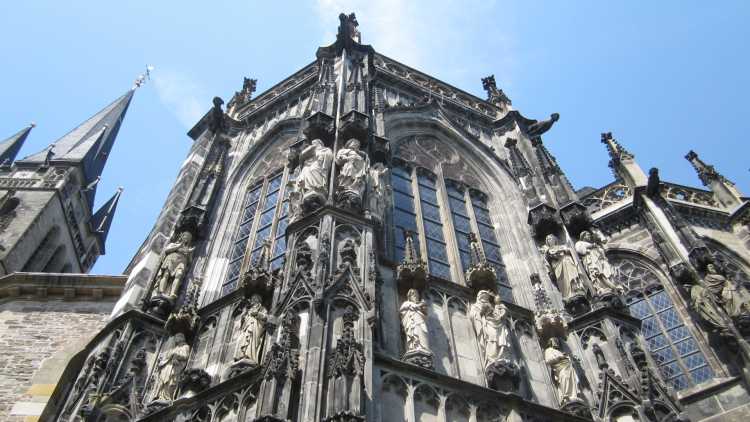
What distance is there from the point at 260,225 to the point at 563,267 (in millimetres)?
5154

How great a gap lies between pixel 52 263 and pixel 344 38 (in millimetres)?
20867

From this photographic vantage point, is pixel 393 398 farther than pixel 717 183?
No

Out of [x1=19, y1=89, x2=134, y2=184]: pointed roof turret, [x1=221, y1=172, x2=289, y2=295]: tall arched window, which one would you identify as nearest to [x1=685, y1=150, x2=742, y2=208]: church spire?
[x1=221, y1=172, x2=289, y2=295]: tall arched window

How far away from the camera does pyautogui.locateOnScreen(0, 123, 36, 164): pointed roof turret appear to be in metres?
35.4

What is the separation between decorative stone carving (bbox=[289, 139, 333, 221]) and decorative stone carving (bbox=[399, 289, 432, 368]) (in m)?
1.73

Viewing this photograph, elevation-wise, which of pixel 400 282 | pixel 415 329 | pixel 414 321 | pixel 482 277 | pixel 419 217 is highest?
pixel 419 217

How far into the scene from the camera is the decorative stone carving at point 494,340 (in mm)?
8445

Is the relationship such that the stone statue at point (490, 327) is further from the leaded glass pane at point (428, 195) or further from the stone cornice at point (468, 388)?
the leaded glass pane at point (428, 195)

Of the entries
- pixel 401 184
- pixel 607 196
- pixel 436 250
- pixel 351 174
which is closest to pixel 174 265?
pixel 351 174

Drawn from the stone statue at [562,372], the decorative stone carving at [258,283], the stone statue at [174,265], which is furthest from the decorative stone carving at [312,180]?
the stone statue at [562,372]

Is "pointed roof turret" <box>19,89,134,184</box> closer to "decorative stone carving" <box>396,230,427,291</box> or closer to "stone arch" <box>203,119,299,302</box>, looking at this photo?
"stone arch" <box>203,119,299,302</box>

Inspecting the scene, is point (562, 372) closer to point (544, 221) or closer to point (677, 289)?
point (544, 221)

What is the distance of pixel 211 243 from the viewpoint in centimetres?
1178

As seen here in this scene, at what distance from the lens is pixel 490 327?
363 inches
